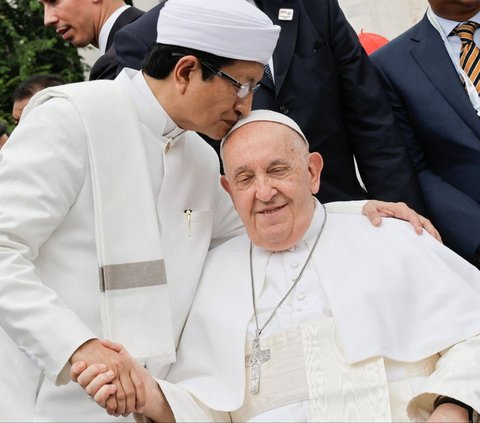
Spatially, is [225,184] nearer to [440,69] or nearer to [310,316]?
[310,316]

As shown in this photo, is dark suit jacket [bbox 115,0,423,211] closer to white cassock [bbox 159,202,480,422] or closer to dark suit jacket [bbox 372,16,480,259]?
dark suit jacket [bbox 372,16,480,259]

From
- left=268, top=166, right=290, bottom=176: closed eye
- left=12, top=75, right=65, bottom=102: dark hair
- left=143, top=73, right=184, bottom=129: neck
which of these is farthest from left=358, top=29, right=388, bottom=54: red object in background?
left=143, top=73, right=184, bottom=129: neck

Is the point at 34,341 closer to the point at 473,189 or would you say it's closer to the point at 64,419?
the point at 64,419

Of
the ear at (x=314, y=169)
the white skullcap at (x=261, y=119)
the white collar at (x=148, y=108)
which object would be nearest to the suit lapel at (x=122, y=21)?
the white collar at (x=148, y=108)

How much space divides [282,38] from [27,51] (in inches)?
283

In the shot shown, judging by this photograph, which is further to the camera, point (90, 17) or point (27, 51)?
point (27, 51)

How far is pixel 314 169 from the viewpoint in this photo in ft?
15.1

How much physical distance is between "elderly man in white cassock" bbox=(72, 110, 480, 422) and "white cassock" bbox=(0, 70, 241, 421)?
0.57 ft

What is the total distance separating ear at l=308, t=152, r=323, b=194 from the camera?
15.1 ft

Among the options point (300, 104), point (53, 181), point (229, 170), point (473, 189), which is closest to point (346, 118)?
point (300, 104)

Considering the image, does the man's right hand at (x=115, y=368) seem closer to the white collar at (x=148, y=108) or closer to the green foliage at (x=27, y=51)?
the white collar at (x=148, y=108)

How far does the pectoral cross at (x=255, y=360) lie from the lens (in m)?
4.17

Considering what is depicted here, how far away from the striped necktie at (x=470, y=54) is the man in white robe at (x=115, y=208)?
1.16 m

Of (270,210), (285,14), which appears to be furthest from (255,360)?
(285,14)
